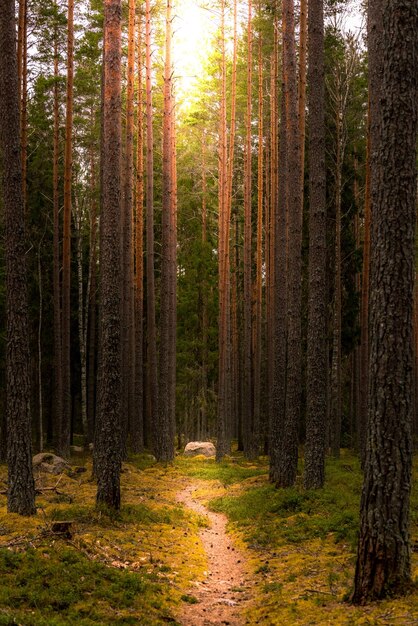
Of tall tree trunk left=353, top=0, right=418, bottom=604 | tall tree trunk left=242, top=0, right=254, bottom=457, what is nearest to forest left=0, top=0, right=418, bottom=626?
tall tree trunk left=353, top=0, right=418, bottom=604

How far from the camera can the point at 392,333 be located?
217 inches

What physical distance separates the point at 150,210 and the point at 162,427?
291 inches

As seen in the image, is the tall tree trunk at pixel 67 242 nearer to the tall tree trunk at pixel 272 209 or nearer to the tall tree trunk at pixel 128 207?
the tall tree trunk at pixel 128 207

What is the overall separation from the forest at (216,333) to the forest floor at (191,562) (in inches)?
1.6

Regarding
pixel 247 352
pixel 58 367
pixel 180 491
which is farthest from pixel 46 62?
pixel 180 491

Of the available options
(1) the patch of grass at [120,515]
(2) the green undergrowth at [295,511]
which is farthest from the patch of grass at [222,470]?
(1) the patch of grass at [120,515]

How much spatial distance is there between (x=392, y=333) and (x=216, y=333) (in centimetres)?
2459

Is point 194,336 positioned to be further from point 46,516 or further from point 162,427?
point 46,516

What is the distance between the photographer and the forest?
5.56m

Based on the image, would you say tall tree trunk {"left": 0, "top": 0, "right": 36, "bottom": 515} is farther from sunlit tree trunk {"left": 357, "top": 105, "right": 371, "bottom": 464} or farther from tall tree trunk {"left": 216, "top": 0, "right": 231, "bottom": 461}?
tall tree trunk {"left": 216, "top": 0, "right": 231, "bottom": 461}

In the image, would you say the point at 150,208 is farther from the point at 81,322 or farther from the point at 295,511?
the point at 295,511

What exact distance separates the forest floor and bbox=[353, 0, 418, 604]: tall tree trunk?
0.46 meters

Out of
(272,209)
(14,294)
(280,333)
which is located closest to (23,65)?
(272,209)

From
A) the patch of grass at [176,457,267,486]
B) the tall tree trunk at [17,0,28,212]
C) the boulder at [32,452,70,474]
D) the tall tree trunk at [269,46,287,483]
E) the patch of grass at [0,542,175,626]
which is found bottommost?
the patch of grass at [176,457,267,486]
